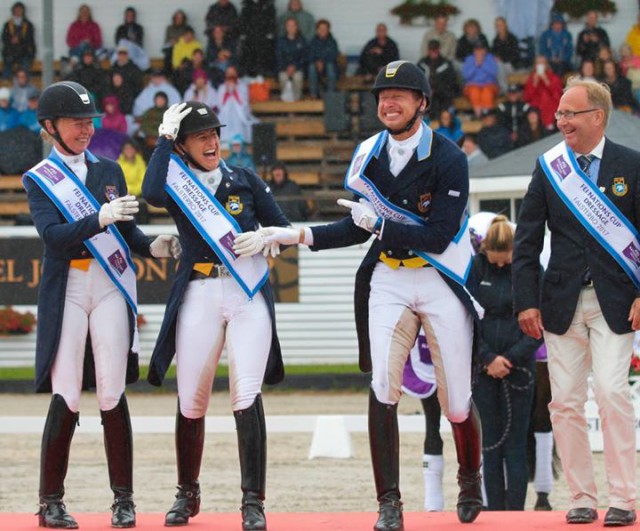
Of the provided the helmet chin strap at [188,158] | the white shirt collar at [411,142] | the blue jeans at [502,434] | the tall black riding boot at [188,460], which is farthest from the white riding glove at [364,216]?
→ the blue jeans at [502,434]

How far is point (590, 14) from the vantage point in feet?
76.9

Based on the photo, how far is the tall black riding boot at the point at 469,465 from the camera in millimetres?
6953

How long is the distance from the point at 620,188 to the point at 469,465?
1.41 m

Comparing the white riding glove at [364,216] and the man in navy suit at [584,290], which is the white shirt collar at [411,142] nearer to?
the white riding glove at [364,216]

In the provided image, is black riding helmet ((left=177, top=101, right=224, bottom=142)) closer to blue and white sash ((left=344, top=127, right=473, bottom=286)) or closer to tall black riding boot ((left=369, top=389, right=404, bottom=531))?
Answer: blue and white sash ((left=344, top=127, right=473, bottom=286))

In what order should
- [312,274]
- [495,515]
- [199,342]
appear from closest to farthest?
1. [199,342]
2. [495,515]
3. [312,274]

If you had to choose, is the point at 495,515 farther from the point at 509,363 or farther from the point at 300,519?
the point at 509,363

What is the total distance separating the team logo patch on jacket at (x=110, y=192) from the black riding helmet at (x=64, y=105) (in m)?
0.24

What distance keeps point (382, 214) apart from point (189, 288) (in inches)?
35.7

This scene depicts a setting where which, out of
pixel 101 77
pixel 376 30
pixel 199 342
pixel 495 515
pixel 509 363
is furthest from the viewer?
pixel 376 30

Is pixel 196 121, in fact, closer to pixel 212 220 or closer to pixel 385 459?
pixel 212 220

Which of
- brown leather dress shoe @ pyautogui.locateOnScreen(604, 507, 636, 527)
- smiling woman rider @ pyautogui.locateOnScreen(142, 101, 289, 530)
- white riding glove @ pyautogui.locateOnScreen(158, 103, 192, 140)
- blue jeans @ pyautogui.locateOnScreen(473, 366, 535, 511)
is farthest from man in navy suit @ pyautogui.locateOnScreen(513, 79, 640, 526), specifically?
blue jeans @ pyautogui.locateOnScreen(473, 366, 535, 511)

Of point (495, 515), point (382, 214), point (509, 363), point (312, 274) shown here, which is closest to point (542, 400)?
point (509, 363)

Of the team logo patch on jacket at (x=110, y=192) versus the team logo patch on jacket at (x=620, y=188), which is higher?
the team logo patch on jacket at (x=620, y=188)
